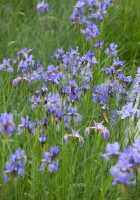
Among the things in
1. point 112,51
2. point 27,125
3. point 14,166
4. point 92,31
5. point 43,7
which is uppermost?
point 43,7

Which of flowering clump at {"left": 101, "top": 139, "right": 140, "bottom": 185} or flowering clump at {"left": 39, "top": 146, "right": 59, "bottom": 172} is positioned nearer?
flowering clump at {"left": 101, "top": 139, "right": 140, "bottom": 185}

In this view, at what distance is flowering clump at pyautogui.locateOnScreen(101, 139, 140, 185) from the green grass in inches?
10.1

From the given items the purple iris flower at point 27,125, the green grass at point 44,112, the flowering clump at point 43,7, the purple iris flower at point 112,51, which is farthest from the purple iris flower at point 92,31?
the purple iris flower at point 27,125

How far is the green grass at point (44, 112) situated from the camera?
7.59ft

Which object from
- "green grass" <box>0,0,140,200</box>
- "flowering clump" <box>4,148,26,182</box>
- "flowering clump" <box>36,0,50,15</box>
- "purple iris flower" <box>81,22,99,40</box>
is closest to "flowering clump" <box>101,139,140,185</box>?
"green grass" <box>0,0,140,200</box>

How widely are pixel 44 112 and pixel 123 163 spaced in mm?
1028

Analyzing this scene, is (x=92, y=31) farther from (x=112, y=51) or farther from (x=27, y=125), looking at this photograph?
(x=27, y=125)

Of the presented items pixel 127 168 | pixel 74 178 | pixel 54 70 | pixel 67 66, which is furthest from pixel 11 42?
pixel 127 168

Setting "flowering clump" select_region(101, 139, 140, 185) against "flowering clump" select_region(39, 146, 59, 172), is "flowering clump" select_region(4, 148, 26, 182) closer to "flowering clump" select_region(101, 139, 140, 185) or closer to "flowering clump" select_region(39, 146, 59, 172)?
"flowering clump" select_region(39, 146, 59, 172)

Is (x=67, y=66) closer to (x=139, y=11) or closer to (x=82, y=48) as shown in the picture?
(x=82, y=48)

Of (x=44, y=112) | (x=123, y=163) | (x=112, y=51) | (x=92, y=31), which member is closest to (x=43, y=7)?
(x=92, y=31)

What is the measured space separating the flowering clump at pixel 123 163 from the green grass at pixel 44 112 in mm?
257

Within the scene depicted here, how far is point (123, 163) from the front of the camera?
1.77 m

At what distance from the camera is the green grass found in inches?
91.1
